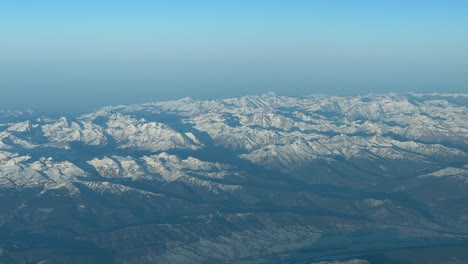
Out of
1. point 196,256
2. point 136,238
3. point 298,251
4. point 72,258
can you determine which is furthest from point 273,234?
point 72,258

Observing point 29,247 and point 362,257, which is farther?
point 29,247

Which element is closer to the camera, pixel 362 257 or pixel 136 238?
pixel 362 257

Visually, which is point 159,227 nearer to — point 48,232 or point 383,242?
point 48,232

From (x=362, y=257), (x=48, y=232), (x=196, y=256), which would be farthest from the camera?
(x=48, y=232)

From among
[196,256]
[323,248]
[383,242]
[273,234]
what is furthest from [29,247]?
[383,242]

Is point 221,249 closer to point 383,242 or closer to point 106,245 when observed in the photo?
point 106,245

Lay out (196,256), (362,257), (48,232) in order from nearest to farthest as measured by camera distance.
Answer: (362,257)
(196,256)
(48,232)

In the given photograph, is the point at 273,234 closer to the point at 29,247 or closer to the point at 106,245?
the point at 106,245
